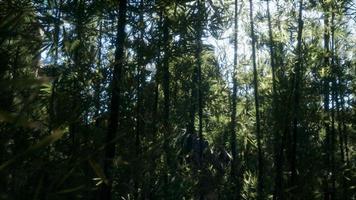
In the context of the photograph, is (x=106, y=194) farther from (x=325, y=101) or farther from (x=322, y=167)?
(x=325, y=101)

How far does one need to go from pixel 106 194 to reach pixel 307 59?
310 inches

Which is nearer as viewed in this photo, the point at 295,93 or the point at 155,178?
the point at 155,178

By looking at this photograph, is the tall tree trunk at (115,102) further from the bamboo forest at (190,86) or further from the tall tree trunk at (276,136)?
the tall tree trunk at (276,136)

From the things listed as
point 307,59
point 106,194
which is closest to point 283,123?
point 307,59

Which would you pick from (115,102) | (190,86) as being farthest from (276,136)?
(115,102)

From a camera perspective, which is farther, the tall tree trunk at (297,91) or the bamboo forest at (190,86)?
the tall tree trunk at (297,91)

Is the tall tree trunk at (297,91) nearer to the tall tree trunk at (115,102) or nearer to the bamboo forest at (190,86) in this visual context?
the bamboo forest at (190,86)

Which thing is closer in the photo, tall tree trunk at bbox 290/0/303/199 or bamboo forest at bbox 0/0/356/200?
bamboo forest at bbox 0/0/356/200

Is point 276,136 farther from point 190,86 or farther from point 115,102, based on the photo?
point 115,102

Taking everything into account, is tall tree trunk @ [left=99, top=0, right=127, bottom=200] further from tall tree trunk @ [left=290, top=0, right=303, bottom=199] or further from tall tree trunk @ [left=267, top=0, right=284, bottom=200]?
tall tree trunk @ [left=290, top=0, right=303, bottom=199]

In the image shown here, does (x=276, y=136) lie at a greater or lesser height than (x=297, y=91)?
lesser

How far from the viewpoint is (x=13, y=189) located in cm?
132

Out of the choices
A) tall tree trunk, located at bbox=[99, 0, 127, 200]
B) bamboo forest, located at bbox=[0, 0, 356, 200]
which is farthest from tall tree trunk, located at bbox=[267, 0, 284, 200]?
tall tree trunk, located at bbox=[99, 0, 127, 200]

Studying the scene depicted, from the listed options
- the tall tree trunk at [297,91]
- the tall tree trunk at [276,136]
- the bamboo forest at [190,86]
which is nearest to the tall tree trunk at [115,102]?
the bamboo forest at [190,86]
